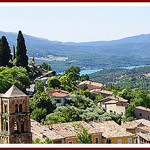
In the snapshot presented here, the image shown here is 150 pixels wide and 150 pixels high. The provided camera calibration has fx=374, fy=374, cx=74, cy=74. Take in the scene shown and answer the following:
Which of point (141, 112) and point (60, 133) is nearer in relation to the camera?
point (60, 133)

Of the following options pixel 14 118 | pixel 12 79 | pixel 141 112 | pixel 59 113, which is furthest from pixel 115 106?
pixel 14 118

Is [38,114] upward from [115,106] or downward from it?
upward


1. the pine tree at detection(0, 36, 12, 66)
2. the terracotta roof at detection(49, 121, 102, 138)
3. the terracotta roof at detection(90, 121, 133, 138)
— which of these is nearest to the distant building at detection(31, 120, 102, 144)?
the terracotta roof at detection(49, 121, 102, 138)

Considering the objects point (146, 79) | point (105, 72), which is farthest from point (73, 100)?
point (105, 72)

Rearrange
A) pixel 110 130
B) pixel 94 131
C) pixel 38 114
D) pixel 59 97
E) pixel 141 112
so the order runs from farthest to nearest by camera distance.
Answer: pixel 141 112 < pixel 59 97 < pixel 38 114 < pixel 110 130 < pixel 94 131

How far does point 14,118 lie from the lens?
1493 centimetres

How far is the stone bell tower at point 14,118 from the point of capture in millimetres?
14555

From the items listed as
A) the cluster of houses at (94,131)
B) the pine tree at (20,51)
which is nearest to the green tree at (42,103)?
the cluster of houses at (94,131)

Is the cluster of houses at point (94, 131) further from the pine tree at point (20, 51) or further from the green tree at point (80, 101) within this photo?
the pine tree at point (20, 51)

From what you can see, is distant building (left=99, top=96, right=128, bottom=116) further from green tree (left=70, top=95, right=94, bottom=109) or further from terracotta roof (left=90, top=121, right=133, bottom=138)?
terracotta roof (left=90, top=121, right=133, bottom=138)

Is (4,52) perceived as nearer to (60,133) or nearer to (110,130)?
(110,130)

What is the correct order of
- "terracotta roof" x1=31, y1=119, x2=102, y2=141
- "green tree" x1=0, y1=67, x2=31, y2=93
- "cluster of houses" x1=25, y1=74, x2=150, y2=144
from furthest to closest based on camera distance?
"green tree" x1=0, y1=67, x2=31, y2=93 < "cluster of houses" x1=25, y1=74, x2=150, y2=144 < "terracotta roof" x1=31, y1=119, x2=102, y2=141

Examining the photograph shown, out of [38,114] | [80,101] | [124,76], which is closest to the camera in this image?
[38,114]

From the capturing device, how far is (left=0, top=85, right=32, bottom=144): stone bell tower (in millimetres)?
14555
